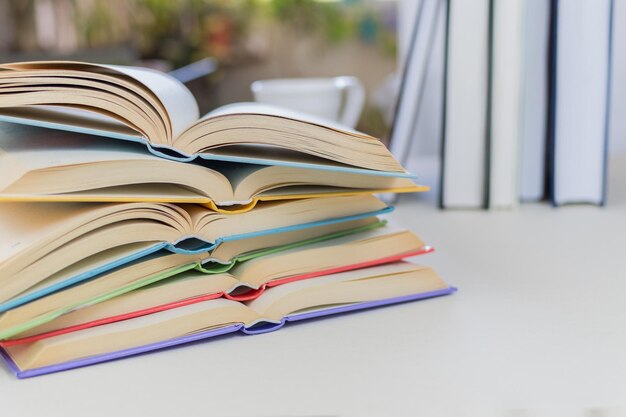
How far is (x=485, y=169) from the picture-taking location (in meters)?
0.89

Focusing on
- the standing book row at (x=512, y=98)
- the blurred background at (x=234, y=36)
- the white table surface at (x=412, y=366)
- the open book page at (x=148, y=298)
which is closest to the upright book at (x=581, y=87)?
the standing book row at (x=512, y=98)

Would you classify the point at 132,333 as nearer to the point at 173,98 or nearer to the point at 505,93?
the point at 173,98

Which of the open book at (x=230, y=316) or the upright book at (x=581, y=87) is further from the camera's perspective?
the upright book at (x=581, y=87)

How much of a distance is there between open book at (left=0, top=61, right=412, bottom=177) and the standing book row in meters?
0.34

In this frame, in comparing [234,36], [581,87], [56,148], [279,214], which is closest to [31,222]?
[56,148]

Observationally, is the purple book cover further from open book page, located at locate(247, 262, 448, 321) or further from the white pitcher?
the white pitcher

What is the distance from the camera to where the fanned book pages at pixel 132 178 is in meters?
0.48

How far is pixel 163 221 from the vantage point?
0.51m

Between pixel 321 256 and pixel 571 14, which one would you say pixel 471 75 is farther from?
pixel 321 256

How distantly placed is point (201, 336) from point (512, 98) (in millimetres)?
520

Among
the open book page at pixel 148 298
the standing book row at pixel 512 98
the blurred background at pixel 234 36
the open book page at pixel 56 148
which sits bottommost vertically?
the open book page at pixel 148 298

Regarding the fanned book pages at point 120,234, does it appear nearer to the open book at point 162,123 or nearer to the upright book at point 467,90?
the open book at point 162,123

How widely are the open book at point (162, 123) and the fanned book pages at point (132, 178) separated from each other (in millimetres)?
14

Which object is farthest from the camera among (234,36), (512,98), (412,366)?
(234,36)
